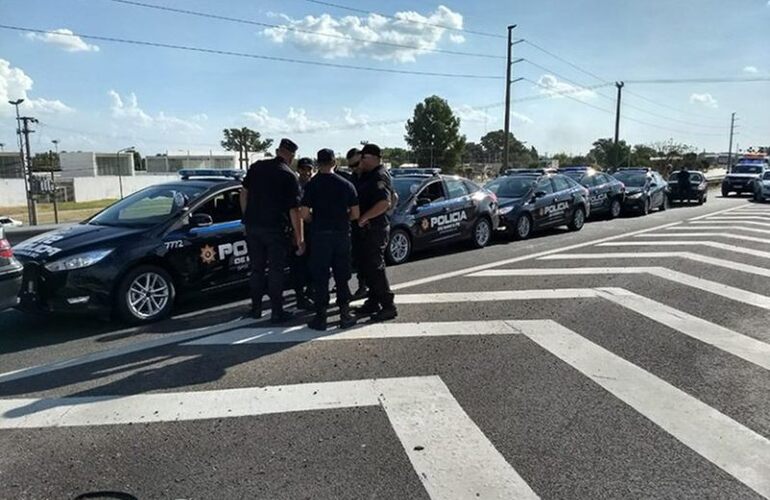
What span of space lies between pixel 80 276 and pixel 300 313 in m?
2.28

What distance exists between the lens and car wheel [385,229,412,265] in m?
9.75

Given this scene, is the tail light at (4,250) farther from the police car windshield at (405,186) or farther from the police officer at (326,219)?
the police car windshield at (405,186)

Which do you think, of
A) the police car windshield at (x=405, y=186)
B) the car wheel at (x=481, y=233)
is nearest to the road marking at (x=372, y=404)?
the police car windshield at (x=405, y=186)

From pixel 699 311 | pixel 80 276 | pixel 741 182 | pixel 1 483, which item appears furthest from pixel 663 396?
pixel 741 182

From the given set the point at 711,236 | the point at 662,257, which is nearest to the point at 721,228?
the point at 711,236

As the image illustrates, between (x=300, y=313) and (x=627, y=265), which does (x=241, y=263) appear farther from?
(x=627, y=265)

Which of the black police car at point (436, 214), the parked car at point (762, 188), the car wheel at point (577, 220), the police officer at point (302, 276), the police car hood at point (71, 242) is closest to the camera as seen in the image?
the police car hood at point (71, 242)

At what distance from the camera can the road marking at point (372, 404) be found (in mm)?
3207

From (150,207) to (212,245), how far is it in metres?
0.86

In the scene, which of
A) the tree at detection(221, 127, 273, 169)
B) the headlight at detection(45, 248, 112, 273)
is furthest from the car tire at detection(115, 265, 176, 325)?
the tree at detection(221, 127, 273, 169)

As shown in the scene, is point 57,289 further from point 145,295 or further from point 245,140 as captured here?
point 245,140

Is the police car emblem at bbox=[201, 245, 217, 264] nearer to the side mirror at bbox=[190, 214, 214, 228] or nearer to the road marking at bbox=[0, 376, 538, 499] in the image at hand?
the side mirror at bbox=[190, 214, 214, 228]

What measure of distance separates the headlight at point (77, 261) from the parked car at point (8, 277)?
324 mm

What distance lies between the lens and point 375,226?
20.4ft
